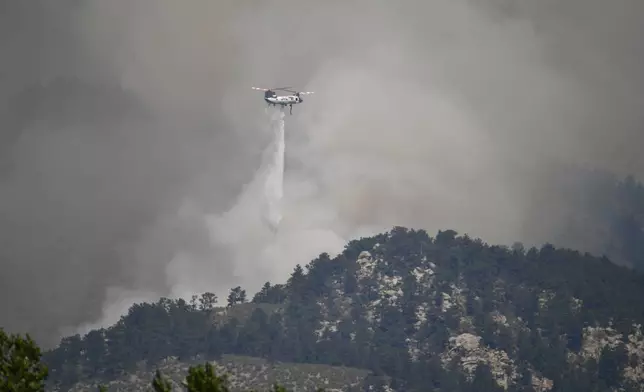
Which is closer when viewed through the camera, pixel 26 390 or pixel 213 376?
pixel 213 376

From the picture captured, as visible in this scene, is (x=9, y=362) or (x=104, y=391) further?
(x=9, y=362)

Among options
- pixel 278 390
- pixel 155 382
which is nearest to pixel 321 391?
pixel 278 390

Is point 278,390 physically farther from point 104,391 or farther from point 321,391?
→ point 104,391

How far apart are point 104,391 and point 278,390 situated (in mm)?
20065

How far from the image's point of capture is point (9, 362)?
15638cm

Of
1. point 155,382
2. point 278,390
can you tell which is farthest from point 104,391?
point 278,390

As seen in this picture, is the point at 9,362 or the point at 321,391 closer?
the point at 321,391

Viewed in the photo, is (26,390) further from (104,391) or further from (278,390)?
(278,390)

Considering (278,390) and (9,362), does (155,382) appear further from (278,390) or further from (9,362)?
(9,362)

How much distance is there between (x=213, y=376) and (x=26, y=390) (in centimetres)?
2556

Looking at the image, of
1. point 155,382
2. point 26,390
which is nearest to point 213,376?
point 155,382

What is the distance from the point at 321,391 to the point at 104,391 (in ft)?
79.0

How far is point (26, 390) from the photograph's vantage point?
150250 millimetres

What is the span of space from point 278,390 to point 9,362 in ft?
120
